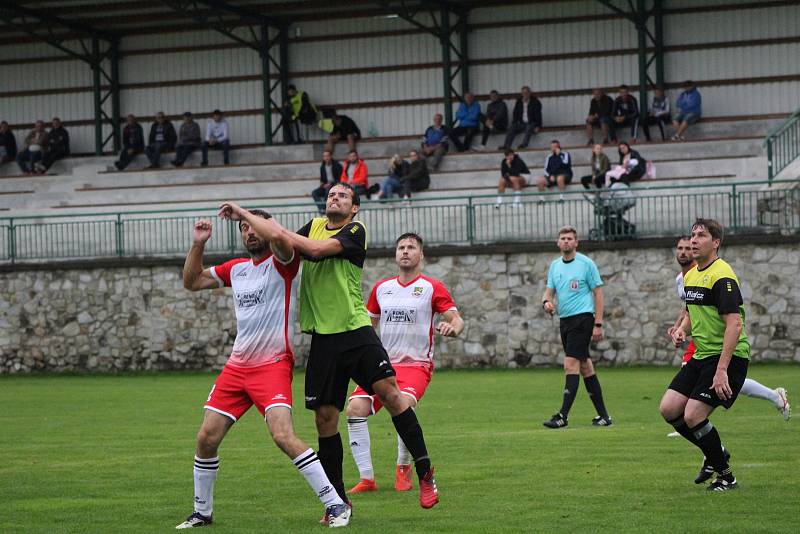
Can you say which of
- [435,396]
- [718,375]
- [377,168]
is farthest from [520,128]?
[718,375]

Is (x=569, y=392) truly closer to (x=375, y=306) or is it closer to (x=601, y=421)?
(x=601, y=421)

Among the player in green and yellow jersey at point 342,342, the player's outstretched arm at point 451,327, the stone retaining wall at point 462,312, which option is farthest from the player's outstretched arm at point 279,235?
the stone retaining wall at point 462,312

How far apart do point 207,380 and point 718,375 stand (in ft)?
57.6

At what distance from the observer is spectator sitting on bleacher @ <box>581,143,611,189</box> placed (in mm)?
27969

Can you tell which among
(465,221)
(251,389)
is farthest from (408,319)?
(465,221)

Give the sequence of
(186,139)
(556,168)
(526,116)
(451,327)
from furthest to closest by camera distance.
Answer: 1. (186,139)
2. (526,116)
3. (556,168)
4. (451,327)

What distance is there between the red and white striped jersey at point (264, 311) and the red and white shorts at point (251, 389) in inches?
2.2

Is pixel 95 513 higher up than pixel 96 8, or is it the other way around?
pixel 96 8

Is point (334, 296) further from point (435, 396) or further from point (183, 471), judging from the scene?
point (435, 396)

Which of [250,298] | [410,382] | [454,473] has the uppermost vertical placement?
[250,298]

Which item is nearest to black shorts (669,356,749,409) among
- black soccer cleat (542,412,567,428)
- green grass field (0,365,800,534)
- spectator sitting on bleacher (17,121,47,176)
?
green grass field (0,365,800,534)

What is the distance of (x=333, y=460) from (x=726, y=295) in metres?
3.09

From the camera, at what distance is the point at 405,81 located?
36.2 metres

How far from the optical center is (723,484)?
973cm
